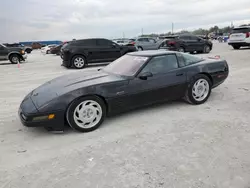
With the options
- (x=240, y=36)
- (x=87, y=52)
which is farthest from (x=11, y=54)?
(x=240, y=36)

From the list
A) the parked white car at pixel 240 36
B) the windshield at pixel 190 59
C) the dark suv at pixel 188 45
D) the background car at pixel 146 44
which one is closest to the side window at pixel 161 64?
the windshield at pixel 190 59

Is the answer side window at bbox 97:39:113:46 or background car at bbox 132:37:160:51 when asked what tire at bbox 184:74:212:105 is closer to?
side window at bbox 97:39:113:46

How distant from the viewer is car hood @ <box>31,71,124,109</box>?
357cm

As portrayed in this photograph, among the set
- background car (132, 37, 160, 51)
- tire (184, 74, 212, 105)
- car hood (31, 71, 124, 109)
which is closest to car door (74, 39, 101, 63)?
car hood (31, 71, 124, 109)

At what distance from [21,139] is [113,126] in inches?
58.0

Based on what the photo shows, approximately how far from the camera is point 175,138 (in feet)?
10.9

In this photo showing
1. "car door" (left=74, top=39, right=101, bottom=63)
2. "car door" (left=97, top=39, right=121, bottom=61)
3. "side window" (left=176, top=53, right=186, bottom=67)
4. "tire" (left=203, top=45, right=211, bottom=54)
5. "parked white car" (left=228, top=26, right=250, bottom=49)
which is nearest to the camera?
"side window" (left=176, top=53, right=186, bottom=67)

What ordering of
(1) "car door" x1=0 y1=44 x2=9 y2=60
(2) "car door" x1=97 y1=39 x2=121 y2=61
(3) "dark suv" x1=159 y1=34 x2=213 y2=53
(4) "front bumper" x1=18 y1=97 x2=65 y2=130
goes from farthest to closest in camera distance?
(3) "dark suv" x1=159 y1=34 x2=213 y2=53 → (1) "car door" x1=0 y1=44 x2=9 y2=60 → (2) "car door" x1=97 y1=39 x2=121 y2=61 → (4) "front bumper" x1=18 y1=97 x2=65 y2=130

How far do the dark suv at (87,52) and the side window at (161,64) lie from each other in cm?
747

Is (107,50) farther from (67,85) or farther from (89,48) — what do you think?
(67,85)

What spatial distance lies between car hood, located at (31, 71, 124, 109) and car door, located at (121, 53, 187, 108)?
0.37m

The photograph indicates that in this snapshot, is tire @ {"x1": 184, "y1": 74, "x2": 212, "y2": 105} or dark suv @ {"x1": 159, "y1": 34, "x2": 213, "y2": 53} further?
dark suv @ {"x1": 159, "y1": 34, "x2": 213, "y2": 53}

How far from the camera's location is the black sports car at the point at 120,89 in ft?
11.3

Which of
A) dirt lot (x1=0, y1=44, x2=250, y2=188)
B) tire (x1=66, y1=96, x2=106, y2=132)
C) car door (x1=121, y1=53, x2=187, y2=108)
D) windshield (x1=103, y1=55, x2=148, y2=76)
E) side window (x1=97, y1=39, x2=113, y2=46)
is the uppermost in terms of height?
side window (x1=97, y1=39, x2=113, y2=46)
